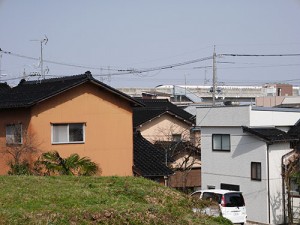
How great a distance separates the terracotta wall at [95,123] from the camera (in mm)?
19531

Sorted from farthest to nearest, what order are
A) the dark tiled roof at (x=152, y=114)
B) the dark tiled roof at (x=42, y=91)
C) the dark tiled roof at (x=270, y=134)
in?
the dark tiled roof at (x=152, y=114)
the dark tiled roof at (x=270, y=134)
the dark tiled roof at (x=42, y=91)

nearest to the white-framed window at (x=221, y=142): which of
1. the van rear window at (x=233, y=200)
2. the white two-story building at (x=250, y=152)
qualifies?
the white two-story building at (x=250, y=152)

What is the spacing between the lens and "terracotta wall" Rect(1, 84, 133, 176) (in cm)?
1953

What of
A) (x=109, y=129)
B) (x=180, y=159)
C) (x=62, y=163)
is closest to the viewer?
(x=62, y=163)

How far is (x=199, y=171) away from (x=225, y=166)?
3832 mm

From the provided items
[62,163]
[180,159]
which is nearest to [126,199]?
[62,163]

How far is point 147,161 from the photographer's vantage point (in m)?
21.8

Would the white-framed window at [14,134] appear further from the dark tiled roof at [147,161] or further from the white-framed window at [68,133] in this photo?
the dark tiled roof at [147,161]

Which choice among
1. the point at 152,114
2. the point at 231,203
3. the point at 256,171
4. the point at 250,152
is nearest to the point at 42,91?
the point at 231,203

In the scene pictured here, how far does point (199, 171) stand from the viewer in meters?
30.5

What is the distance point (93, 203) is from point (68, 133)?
1082 cm

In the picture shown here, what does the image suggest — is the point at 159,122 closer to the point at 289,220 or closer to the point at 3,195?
the point at 289,220

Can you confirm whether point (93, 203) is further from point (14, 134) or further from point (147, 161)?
point (147, 161)

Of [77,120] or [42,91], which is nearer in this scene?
[77,120]
